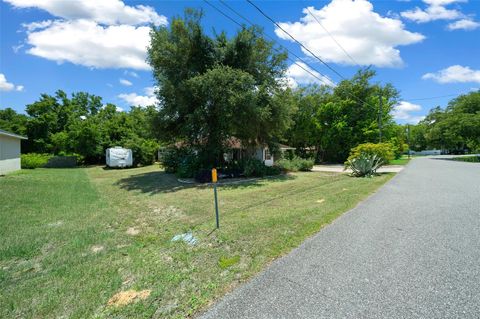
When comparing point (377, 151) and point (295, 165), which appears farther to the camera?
point (295, 165)

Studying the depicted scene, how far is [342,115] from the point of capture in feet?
100

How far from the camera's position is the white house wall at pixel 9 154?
53.6 feet

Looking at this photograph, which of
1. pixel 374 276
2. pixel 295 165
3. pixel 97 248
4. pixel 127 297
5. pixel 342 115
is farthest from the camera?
pixel 342 115

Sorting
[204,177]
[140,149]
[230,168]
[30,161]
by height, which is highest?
[140,149]

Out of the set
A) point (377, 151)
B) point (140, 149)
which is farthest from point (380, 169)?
point (140, 149)

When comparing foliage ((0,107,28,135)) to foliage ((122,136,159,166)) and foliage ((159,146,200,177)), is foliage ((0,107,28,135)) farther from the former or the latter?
foliage ((159,146,200,177))

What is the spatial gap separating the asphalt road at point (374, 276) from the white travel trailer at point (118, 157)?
2430 cm

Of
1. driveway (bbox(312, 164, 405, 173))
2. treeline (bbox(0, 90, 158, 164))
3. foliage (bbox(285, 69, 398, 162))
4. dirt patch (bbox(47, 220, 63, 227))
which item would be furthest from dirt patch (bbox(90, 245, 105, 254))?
foliage (bbox(285, 69, 398, 162))

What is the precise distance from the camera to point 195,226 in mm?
5547

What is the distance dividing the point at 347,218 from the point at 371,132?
86.2ft

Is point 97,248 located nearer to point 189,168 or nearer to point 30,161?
point 189,168

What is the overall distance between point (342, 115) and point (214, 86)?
878 inches

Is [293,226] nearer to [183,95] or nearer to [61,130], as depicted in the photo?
[183,95]

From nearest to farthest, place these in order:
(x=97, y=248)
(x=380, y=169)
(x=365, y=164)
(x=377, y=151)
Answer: (x=97, y=248), (x=365, y=164), (x=377, y=151), (x=380, y=169)
